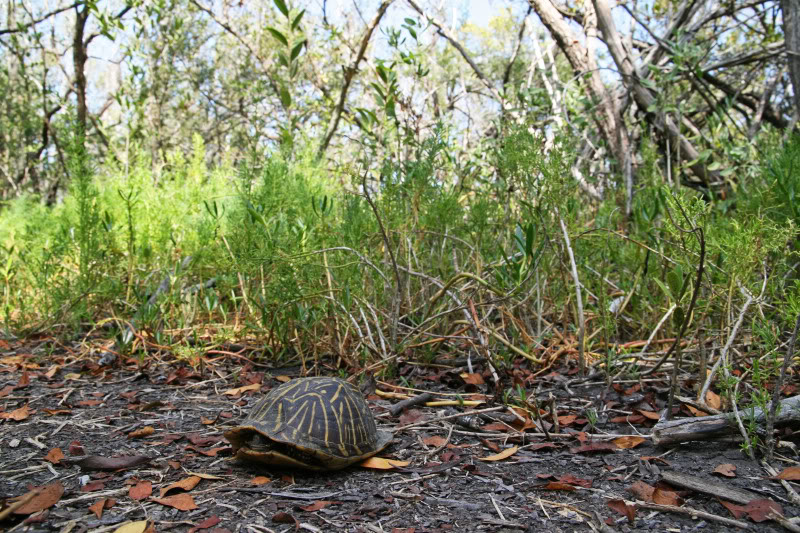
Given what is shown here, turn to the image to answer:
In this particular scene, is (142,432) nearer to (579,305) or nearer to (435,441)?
(435,441)

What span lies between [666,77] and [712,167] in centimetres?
85

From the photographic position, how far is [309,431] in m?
2.04

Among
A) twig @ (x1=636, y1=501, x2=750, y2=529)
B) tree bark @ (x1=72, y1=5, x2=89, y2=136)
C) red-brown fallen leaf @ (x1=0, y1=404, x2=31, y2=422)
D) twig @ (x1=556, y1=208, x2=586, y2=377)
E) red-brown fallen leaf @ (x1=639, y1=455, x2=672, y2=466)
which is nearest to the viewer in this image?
twig @ (x1=636, y1=501, x2=750, y2=529)

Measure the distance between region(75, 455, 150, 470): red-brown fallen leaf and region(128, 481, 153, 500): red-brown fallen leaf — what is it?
0.17m

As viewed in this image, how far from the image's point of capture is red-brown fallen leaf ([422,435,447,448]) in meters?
2.25

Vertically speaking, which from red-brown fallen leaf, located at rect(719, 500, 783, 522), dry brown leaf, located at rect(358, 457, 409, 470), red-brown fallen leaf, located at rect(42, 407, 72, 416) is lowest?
dry brown leaf, located at rect(358, 457, 409, 470)

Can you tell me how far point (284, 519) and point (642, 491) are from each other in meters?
1.14

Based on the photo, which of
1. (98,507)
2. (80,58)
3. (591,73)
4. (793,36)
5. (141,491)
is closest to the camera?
(98,507)

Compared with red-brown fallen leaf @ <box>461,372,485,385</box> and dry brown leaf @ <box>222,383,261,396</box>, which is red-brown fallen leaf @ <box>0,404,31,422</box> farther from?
red-brown fallen leaf @ <box>461,372,485,385</box>

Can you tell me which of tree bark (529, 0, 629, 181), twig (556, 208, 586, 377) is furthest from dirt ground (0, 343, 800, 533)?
tree bark (529, 0, 629, 181)

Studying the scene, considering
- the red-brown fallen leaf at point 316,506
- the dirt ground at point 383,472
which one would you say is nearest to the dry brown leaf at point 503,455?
the dirt ground at point 383,472

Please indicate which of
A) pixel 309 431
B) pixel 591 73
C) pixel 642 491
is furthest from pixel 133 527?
pixel 591 73

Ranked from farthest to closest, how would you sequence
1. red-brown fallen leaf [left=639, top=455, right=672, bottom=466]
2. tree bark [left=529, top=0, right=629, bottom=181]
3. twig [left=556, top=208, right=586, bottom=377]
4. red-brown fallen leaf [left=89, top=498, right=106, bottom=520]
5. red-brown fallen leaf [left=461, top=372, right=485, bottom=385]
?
tree bark [left=529, top=0, right=629, bottom=181], red-brown fallen leaf [left=461, top=372, right=485, bottom=385], twig [left=556, top=208, right=586, bottom=377], red-brown fallen leaf [left=639, top=455, right=672, bottom=466], red-brown fallen leaf [left=89, top=498, right=106, bottom=520]

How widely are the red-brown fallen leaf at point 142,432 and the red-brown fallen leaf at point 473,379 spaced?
1.55 m
